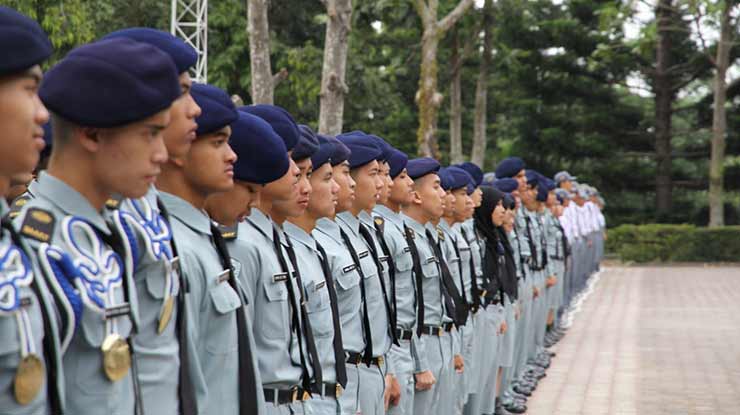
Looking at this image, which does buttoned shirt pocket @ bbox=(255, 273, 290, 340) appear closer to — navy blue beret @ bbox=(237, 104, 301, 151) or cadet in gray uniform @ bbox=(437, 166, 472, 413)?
navy blue beret @ bbox=(237, 104, 301, 151)

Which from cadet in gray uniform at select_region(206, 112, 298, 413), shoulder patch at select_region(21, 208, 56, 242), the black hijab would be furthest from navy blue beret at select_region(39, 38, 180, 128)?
the black hijab

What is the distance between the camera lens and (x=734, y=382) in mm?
11562

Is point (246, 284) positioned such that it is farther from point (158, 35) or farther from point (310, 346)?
point (158, 35)

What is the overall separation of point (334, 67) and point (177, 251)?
9006 mm

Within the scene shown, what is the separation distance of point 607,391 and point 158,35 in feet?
27.7

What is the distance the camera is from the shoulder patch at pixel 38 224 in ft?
8.53

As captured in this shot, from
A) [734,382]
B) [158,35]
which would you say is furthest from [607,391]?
[158,35]

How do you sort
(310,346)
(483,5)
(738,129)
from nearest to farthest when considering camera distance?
(310,346) → (483,5) → (738,129)

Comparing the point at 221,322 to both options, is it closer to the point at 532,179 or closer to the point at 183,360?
the point at 183,360

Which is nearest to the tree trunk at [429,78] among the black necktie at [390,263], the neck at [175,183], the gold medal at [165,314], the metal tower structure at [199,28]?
the metal tower structure at [199,28]

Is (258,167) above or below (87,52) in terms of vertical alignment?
below

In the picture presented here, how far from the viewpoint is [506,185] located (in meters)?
12.2

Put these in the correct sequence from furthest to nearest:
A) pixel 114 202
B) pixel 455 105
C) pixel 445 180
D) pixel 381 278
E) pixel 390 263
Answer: pixel 455 105 → pixel 445 180 → pixel 390 263 → pixel 381 278 → pixel 114 202

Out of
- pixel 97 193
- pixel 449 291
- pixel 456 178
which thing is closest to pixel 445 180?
pixel 456 178
